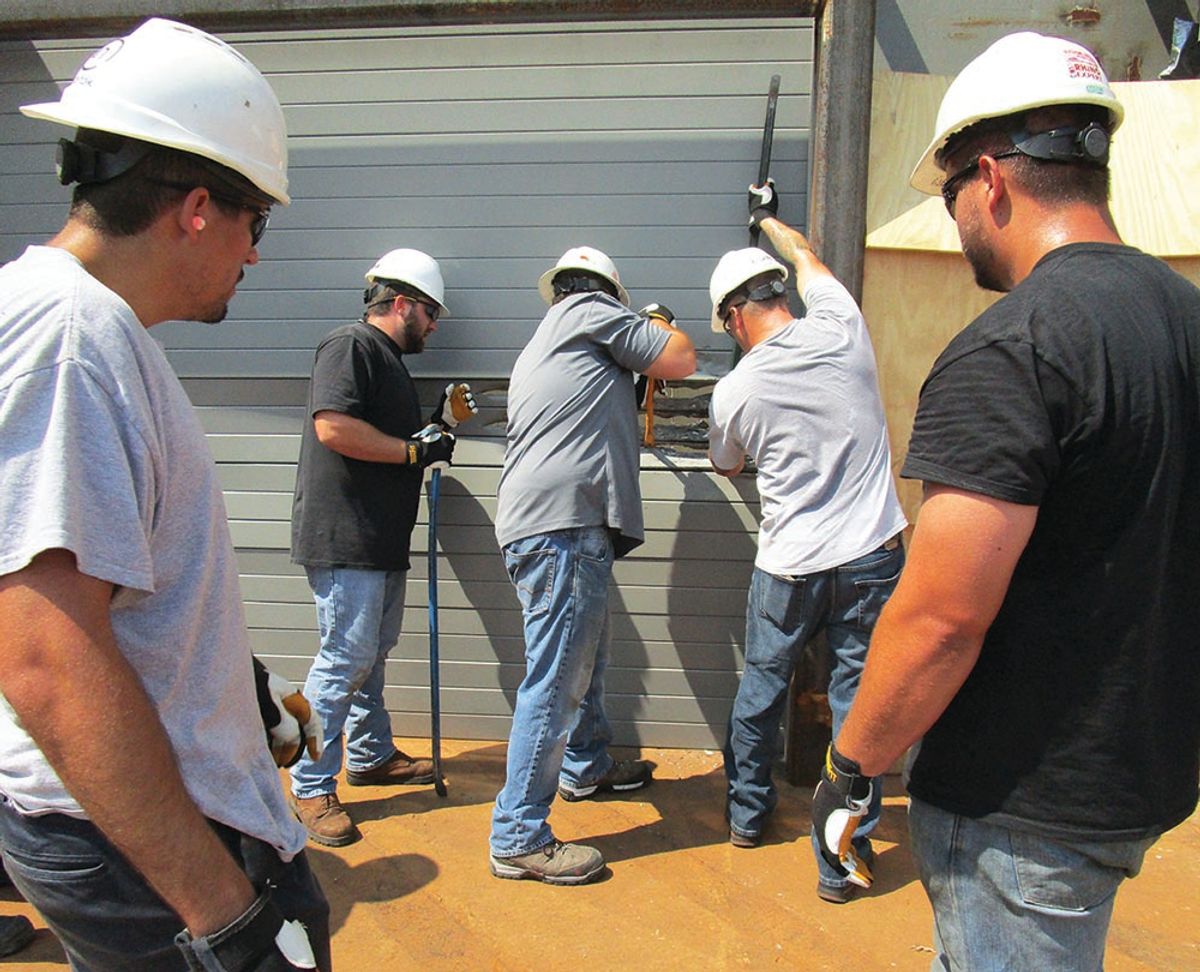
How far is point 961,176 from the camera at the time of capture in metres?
1.66

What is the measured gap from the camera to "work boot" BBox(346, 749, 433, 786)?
3895 mm

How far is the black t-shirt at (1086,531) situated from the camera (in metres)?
1.35

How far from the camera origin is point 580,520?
3166 millimetres

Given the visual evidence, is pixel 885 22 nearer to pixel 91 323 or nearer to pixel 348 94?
pixel 348 94

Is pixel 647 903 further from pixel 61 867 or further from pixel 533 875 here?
pixel 61 867

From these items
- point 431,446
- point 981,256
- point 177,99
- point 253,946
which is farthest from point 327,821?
point 981,256

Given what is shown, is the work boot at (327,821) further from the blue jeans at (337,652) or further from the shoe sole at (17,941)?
the shoe sole at (17,941)

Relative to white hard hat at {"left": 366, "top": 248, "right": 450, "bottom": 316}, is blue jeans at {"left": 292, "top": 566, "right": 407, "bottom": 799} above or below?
below

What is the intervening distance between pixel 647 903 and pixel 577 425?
1.75 m

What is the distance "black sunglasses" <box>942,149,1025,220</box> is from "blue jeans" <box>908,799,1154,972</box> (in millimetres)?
1181

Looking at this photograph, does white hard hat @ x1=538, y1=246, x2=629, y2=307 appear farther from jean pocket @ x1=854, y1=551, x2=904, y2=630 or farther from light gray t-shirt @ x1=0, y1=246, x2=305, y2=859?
light gray t-shirt @ x1=0, y1=246, x2=305, y2=859

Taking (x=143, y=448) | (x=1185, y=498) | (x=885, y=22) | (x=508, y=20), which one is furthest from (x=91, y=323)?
(x=885, y=22)

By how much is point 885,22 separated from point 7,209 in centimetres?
436

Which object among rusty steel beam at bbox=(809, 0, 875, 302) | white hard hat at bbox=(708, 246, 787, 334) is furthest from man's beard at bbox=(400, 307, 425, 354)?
rusty steel beam at bbox=(809, 0, 875, 302)
